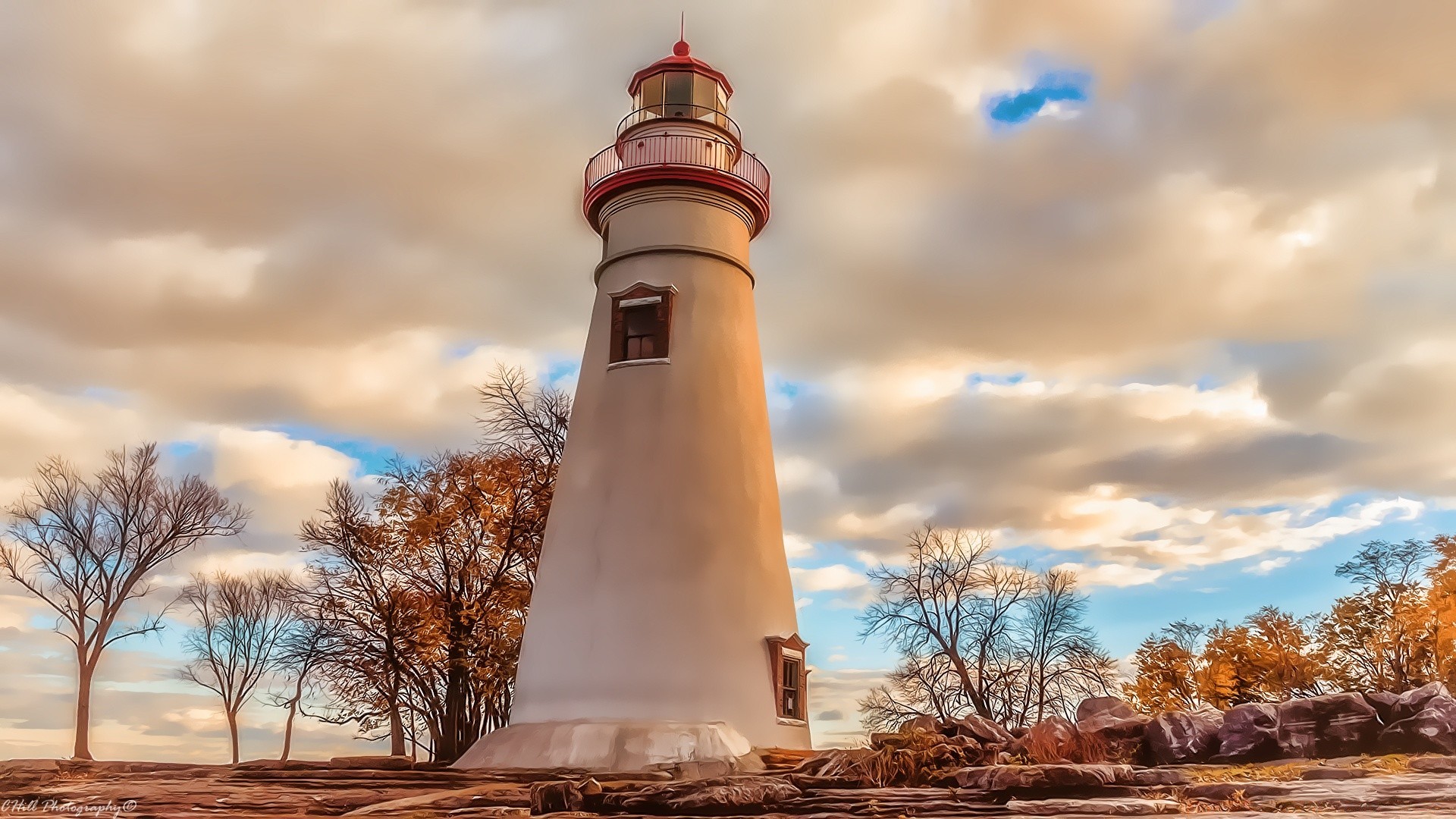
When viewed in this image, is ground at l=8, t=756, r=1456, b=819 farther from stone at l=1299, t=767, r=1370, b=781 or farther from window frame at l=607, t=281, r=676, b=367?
window frame at l=607, t=281, r=676, b=367

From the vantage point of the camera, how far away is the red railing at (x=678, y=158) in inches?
610

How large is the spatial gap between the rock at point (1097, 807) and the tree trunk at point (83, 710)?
66.3ft

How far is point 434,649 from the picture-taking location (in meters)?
19.0

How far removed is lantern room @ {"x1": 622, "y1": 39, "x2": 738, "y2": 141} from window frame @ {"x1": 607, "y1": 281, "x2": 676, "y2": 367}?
3386 mm

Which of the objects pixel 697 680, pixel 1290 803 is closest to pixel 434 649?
pixel 697 680

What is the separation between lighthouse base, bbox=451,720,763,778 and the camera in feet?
37.9

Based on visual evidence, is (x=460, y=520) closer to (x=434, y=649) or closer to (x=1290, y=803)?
(x=434, y=649)

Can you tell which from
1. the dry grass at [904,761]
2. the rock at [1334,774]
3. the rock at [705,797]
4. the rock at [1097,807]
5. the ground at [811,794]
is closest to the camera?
the rock at [1097,807]

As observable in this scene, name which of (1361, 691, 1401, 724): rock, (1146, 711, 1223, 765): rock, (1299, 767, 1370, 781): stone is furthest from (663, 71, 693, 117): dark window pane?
(1299, 767, 1370, 781): stone

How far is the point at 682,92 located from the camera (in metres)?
16.9

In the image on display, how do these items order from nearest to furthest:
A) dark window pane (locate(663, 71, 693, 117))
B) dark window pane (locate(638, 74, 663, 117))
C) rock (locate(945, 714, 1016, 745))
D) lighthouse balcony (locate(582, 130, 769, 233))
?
rock (locate(945, 714, 1016, 745)) → lighthouse balcony (locate(582, 130, 769, 233)) → dark window pane (locate(663, 71, 693, 117)) → dark window pane (locate(638, 74, 663, 117))

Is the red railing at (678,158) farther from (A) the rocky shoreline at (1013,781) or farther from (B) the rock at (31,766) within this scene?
(B) the rock at (31,766)

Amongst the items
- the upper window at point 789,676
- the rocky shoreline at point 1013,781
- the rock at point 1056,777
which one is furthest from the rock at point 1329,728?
the upper window at point 789,676

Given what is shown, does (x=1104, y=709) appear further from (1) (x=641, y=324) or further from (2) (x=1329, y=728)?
(1) (x=641, y=324)
